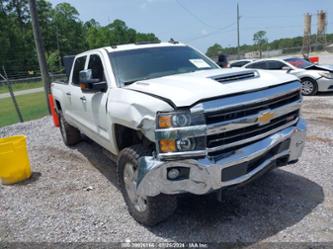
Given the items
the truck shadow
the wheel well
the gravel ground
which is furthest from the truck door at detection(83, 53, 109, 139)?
the truck shadow

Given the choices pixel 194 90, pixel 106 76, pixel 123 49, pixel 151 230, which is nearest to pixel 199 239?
pixel 151 230

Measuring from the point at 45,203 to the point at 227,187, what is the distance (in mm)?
2650

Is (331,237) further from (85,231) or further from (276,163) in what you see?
(85,231)

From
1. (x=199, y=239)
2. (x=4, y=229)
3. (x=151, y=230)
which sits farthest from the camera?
(x=4, y=229)

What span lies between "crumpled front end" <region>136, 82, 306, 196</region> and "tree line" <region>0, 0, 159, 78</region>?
43.0 m

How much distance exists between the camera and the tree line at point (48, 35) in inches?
2073

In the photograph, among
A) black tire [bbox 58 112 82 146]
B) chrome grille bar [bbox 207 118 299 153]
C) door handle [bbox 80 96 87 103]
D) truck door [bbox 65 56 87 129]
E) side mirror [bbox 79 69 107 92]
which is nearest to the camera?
chrome grille bar [bbox 207 118 299 153]

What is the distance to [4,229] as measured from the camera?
3.68 metres

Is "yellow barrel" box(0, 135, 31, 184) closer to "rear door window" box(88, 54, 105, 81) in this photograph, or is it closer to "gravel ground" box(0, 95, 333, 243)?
"gravel ground" box(0, 95, 333, 243)

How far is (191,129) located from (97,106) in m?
1.82

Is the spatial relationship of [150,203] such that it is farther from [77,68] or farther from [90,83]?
[77,68]

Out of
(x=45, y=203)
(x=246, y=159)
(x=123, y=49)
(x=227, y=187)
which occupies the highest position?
(x=123, y=49)

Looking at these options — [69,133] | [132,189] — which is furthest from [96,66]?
[69,133]

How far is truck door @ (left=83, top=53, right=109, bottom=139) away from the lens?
389 cm
